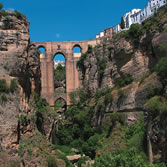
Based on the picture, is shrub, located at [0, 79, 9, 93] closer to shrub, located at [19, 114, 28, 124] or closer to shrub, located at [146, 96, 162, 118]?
shrub, located at [19, 114, 28, 124]

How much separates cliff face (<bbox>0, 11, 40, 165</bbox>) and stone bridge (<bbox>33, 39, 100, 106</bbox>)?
1795 cm

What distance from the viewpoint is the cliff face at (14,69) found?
12.9 metres

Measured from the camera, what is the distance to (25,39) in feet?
52.2

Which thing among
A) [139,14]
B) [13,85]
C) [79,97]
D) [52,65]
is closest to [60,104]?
[79,97]

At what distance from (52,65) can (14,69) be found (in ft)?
72.0

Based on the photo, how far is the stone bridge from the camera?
36.0 m

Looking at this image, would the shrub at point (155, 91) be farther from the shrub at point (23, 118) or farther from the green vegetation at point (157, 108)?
the shrub at point (23, 118)

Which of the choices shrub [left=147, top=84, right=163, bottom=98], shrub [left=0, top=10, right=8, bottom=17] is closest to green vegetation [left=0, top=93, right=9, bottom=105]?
shrub [left=0, top=10, right=8, bottom=17]

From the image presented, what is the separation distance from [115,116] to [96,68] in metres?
11.8

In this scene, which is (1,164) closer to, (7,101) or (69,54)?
(7,101)

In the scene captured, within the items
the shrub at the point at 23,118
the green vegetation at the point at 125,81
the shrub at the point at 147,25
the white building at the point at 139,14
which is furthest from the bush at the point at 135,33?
the white building at the point at 139,14

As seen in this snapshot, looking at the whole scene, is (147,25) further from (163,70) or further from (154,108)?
(154,108)

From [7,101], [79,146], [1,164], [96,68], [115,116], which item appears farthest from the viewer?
[96,68]

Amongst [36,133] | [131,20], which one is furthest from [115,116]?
[131,20]
